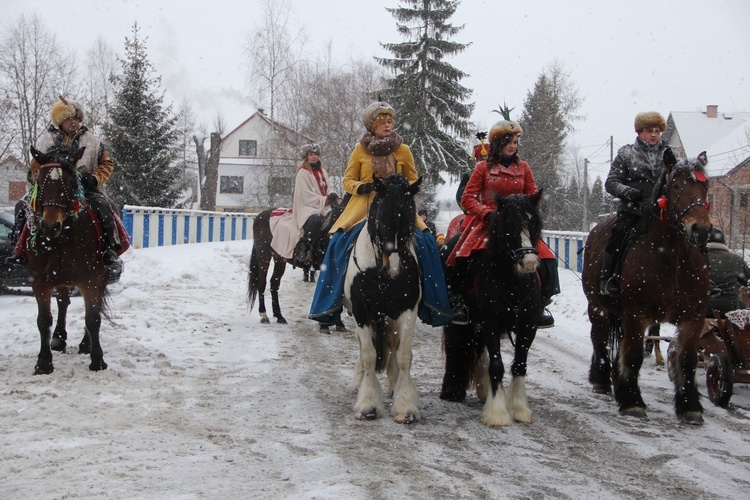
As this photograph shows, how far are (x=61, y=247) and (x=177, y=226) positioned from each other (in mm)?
15805

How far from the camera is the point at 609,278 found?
21.4ft

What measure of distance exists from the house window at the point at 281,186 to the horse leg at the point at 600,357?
105ft

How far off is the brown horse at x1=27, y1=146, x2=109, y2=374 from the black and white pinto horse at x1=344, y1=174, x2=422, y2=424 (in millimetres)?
2972

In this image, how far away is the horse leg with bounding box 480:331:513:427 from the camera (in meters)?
5.57

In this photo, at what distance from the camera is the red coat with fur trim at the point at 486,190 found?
19.8ft

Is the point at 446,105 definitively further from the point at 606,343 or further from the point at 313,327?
the point at 606,343

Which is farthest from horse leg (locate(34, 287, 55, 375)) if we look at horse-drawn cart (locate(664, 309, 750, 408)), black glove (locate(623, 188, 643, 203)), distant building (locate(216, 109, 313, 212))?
distant building (locate(216, 109, 313, 212))

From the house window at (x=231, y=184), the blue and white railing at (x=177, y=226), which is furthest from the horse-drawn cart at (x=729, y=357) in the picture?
the house window at (x=231, y=184)

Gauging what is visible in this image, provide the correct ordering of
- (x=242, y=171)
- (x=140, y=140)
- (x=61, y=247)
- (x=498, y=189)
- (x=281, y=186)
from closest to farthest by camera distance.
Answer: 1. (x=498, y=189)
2. (x=61, y=247)
3. (x=140, y=140)
4. (x=281, y=186)
5. (x=242, y=171)

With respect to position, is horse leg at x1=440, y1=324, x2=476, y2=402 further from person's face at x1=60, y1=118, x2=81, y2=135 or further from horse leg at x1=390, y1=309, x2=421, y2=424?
person's face at x1=60, y1=118, x2=81, y2=135

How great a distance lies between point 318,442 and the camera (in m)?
4.87

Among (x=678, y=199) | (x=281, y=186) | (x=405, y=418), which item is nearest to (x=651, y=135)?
(x=678, y=199)

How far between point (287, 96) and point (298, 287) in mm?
25528

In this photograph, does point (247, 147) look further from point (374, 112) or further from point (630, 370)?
point (630, 370)
